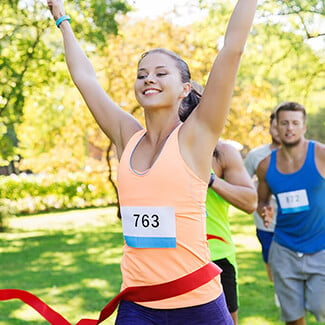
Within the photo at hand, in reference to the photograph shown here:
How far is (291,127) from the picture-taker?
4.41 metres

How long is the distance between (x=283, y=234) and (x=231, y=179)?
106cm

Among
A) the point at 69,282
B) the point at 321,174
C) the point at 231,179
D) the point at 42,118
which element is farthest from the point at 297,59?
the point at 42,118

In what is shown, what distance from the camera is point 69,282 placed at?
26.1ft

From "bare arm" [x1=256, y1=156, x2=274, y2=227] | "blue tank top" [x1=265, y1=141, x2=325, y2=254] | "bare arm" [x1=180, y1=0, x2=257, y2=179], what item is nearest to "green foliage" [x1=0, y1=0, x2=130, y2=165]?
"bare arm" [x1=256, y1=156, x2=274, y2=227]

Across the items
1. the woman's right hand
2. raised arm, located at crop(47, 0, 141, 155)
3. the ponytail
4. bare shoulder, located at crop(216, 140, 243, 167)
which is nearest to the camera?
raised arm, located at crop(47, 0, 141, 155)

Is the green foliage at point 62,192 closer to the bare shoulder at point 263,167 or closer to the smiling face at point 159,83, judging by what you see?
the bare shoulder at point 263,167

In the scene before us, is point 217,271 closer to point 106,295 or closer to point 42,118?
point 106,295

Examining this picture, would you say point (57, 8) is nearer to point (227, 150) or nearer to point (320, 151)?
point (227, 150)

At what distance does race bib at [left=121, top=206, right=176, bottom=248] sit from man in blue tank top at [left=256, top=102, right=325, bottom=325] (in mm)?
2090

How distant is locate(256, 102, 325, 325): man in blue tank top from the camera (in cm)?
418

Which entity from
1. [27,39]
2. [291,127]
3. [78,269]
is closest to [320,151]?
[291,127]

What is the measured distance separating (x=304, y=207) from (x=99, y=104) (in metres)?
2.07

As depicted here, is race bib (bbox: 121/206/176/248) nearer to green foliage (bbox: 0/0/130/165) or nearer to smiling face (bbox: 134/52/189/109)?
smiling face (bbox: 134/52/189/109)

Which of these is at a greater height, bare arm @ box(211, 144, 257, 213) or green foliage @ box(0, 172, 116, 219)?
bare arm @ box(211, 144, 257, 213)
